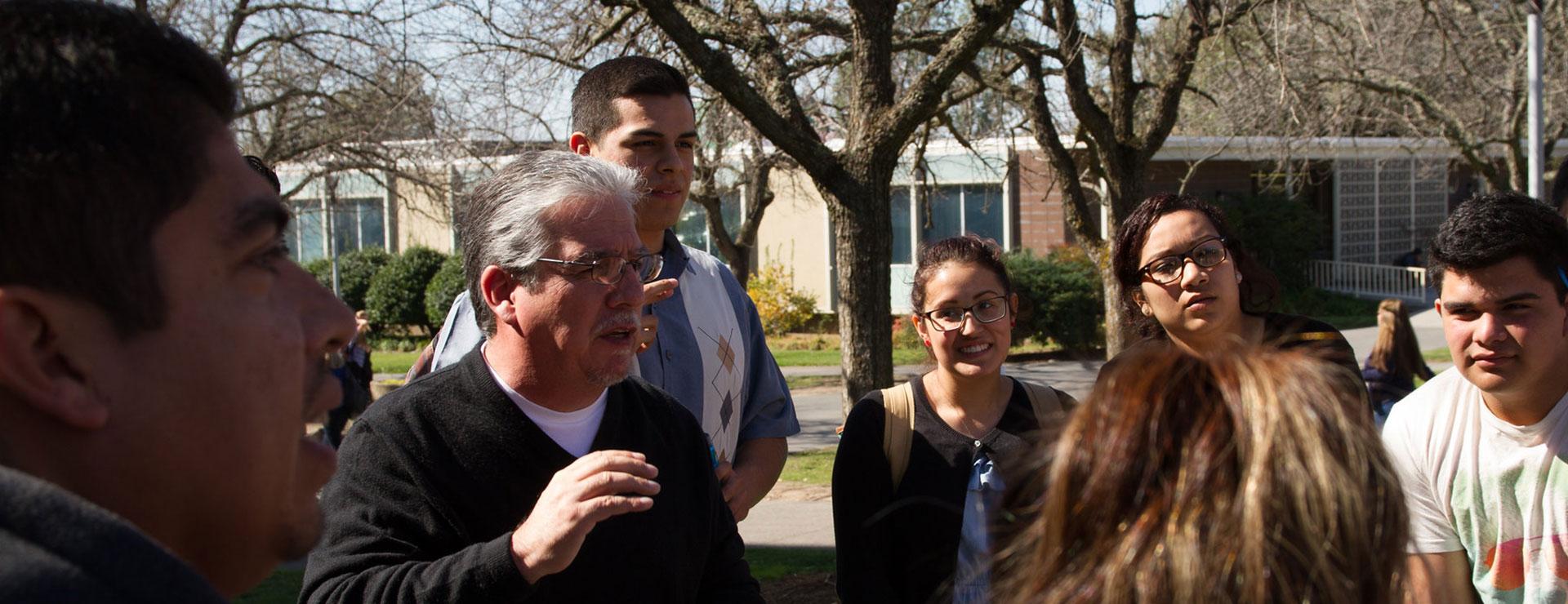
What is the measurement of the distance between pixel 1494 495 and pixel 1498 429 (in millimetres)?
173

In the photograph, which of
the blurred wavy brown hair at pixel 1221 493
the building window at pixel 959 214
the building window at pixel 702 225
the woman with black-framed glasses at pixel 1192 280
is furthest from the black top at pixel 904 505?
the building window at pixel 702 225

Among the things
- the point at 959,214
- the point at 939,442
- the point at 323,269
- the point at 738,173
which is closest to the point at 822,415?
the point at 738,173

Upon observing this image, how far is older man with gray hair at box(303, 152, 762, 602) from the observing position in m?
2.43

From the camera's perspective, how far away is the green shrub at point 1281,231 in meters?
29.4

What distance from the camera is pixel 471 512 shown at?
258 centimetres

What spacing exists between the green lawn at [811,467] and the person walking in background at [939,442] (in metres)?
6.69

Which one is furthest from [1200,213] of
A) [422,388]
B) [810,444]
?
[810,444]

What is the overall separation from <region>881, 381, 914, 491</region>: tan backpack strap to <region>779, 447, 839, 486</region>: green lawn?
6.75m

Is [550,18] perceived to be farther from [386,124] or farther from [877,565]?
[877,565]

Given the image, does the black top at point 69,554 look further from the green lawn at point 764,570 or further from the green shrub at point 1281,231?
the green shrub at point 1281,231

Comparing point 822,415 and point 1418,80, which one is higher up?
point 1418,80

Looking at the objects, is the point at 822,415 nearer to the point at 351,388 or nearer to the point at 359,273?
the point at 351,388

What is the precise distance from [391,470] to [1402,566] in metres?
1.85

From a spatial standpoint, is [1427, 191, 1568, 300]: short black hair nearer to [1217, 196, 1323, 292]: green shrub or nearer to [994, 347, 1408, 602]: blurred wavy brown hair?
[994, 347, 1408, 602]: blurred wavy brown hair
